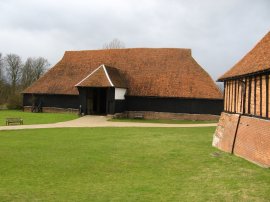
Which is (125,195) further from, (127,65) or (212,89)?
(127,65)

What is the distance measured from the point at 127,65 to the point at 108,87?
5.06 m

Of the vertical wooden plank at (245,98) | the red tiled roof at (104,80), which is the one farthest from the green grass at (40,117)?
the vertical wooden plank at (245,98)

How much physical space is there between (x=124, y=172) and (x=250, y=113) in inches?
211

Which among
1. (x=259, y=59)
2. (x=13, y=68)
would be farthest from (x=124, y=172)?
(x=13, y=68)

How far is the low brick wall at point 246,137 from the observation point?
1155 cm

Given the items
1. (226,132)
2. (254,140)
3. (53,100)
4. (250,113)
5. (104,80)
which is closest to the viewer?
(254,140)

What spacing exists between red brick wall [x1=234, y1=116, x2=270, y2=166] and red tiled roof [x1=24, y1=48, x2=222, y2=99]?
16.8 meters

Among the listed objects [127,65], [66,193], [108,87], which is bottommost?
[66,193]

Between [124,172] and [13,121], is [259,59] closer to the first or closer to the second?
[124,172]

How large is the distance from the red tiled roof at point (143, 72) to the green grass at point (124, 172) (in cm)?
1425

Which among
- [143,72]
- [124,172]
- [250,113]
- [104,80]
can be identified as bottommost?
[124,172]

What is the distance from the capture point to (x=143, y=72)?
1326 inches

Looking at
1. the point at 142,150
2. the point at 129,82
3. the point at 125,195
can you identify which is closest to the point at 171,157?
the point at 142,150

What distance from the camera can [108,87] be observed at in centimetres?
3044
